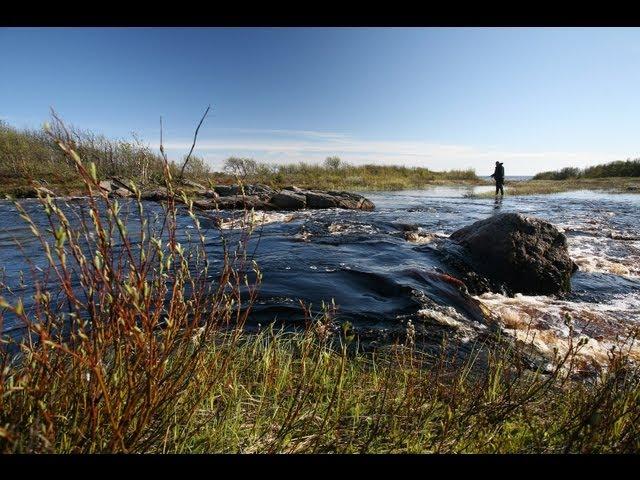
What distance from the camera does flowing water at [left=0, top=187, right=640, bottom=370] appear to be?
17.6 ft

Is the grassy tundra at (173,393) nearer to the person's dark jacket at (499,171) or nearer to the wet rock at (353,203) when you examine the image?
the wet rock at (353,203)

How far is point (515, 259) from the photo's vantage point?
7.87 m

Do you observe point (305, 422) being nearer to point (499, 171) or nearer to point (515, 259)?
point (515, 259)

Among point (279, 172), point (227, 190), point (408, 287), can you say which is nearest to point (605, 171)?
point (279, 172)

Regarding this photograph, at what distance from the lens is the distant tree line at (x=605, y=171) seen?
4697 cm

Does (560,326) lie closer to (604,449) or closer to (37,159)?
(604,449)

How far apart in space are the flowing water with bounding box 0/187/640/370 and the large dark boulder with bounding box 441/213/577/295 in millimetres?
405

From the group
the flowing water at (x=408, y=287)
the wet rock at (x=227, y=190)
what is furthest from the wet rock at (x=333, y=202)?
the flowing water at (x=408, y=287)

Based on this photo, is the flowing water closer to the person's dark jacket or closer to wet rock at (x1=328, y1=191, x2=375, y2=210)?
wet rock at (x1=328, y1=191, x2=375, y2=210)

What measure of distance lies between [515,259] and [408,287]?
3063 millimetres

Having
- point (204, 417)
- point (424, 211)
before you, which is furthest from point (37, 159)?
point (204, 417)

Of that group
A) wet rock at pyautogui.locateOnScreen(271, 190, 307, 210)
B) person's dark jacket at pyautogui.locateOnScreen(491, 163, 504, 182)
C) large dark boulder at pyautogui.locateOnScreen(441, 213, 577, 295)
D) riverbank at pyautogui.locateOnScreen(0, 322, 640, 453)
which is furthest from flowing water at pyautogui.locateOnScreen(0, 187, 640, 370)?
person's dark jacket at pyautogui.locateOnScreen(491, 163, 504, 182)
